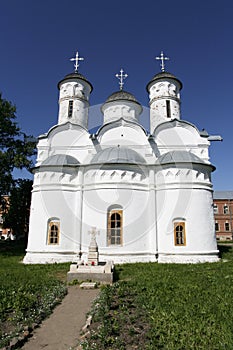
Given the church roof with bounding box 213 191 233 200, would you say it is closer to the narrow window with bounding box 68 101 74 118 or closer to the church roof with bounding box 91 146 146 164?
the narrow window with bounding box 68 101 74 118

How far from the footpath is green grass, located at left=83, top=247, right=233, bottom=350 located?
33cm

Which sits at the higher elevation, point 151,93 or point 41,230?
point 151,93

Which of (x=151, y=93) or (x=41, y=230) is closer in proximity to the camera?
(x=41, y=230)

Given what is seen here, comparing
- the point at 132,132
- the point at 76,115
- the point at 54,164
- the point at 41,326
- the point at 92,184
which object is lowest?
the point at 41,326

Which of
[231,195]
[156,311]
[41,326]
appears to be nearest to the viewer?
[41,326]

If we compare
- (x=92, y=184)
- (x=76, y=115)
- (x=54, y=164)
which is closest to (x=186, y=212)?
(x=92, y=184)

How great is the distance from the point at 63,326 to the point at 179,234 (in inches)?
324

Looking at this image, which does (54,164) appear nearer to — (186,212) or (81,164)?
(81,164)

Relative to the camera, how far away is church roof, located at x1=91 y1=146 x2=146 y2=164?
12.4 m

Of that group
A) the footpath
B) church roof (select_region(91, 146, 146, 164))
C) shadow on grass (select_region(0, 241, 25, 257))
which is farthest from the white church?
the footpath

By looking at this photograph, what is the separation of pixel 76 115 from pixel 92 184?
20.4 ft

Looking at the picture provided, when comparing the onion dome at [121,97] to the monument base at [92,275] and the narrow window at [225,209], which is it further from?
the narrow window at [225,209]

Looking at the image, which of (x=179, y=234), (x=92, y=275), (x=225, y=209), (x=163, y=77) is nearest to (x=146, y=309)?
(x=92, y=275)

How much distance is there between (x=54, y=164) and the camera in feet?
42.8
